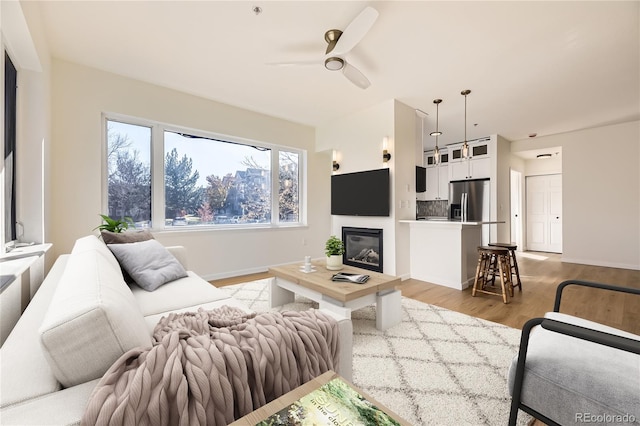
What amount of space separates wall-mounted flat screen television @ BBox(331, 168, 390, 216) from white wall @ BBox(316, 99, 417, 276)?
0.35 feet

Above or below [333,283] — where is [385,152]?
above

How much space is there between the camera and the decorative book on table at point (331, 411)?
1.91ft

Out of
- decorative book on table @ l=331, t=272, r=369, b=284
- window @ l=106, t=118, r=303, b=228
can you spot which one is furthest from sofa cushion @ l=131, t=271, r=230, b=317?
window @ l=106, t=118, r=303, b=228

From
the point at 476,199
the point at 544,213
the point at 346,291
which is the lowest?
the point at 346,291

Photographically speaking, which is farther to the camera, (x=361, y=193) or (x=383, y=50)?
(x=361, y=193)

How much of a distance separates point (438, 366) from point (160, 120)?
4.02 metres

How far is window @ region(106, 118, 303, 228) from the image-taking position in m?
3.41

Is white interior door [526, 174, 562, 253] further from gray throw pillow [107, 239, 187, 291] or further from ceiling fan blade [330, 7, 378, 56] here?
gray throw pillow [107, 239, 187, 291]

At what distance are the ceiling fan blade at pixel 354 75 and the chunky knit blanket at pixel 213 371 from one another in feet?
7.83

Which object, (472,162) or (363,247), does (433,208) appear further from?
(363,247)

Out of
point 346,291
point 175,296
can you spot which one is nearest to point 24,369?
point 175,296

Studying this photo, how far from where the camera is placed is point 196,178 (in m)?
3.97

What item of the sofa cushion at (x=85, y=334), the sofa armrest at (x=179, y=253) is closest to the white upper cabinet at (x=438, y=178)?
the sofa armrest at (x=179, y=253)

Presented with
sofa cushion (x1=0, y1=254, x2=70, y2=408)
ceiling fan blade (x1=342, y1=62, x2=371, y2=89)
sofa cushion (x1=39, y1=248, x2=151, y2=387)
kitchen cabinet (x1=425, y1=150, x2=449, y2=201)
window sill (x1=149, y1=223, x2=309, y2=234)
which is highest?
→ ceiling fan blade (x1=342, y1=62, x2=371, y2=89)
